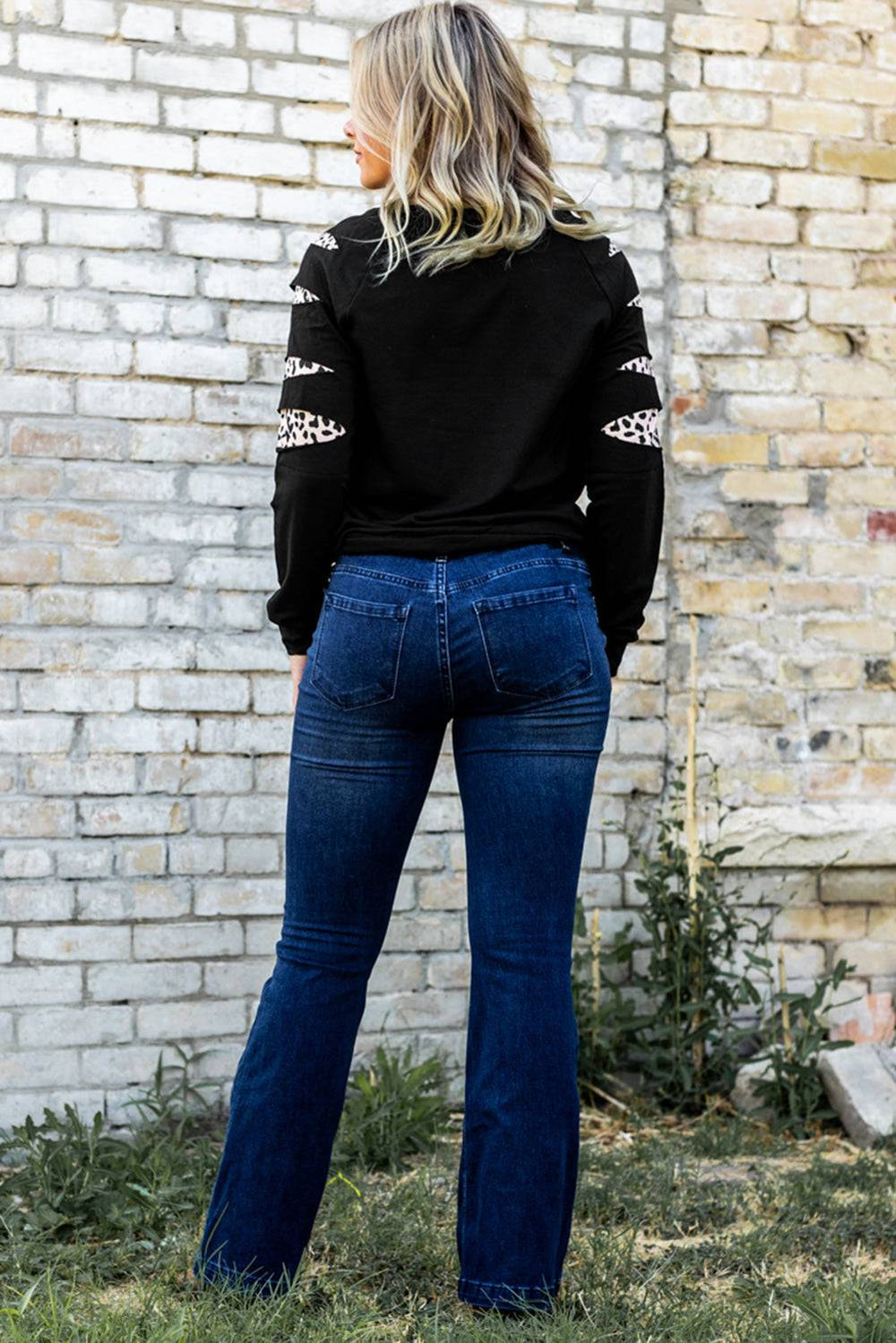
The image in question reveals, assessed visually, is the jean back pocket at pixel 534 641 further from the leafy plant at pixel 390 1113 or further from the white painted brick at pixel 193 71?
the white painted brick at pixel 193 71

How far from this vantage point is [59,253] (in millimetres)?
3492

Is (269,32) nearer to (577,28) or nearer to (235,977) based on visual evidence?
(577,28)

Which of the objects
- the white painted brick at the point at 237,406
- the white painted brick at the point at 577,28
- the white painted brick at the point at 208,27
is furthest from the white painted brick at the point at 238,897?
the white painted brick at the point at 577,28

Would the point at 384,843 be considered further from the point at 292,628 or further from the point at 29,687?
the point at 29,687

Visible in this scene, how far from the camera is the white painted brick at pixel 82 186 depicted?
3.47 meters

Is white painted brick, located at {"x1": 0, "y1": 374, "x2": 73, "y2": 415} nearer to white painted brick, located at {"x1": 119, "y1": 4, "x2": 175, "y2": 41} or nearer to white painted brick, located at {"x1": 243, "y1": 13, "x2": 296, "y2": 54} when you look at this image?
white painted brick, located at {"x1": 119, "y1": 4, "x2": 175, "y2": 41}

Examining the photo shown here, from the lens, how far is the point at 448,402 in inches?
79.4

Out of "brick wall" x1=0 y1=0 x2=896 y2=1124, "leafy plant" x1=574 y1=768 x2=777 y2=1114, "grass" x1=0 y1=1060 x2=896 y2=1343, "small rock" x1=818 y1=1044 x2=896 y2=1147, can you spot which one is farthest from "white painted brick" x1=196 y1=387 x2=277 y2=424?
"small rock" x1=818 y1=1044 x2=896 y2=1147

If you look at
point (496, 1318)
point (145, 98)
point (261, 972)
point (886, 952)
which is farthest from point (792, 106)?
point (496, 1318)

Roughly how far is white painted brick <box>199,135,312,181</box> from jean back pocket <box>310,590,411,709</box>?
2.01 metres

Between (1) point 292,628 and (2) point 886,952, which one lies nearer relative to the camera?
(1) point 292,628

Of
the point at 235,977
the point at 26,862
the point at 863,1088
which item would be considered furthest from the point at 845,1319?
the point at 26,862

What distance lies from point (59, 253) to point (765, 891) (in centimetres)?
256

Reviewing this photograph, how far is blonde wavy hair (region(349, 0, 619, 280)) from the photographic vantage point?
1.99 meters
